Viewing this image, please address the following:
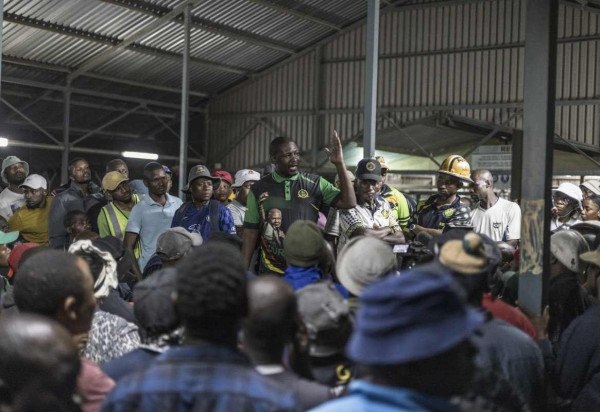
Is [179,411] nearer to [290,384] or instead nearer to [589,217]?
[290,384]

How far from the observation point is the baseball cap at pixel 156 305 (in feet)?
11.4

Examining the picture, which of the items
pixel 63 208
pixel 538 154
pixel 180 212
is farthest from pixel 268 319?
pixel 63 208

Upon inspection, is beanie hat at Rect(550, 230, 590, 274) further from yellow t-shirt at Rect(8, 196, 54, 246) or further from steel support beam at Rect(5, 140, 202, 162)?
steel support beam at Rect(5, 140, 202, 162)

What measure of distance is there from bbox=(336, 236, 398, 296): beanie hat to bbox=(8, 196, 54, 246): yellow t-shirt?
6069mm

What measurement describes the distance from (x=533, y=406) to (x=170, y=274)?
5.29 feet

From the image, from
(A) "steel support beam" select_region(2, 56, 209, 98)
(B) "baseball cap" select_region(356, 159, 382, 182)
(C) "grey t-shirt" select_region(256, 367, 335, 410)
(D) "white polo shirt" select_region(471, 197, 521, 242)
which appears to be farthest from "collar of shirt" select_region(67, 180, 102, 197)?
(A) "steel support beam" select_region(2, 56, 209, 98)

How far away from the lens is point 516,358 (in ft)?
10.9

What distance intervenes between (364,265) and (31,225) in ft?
20.6

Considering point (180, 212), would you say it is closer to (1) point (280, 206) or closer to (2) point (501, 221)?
(1) point (280, 206)

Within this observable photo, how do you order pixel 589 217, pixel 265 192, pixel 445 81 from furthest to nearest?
pixel 445 81, pixel 589 217, pixel 265 192

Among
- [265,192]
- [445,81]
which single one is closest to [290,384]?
[265,192]

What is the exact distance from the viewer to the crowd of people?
79.9 inches

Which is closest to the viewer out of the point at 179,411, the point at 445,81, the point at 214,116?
the point at 179,411

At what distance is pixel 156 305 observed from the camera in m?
3.51
